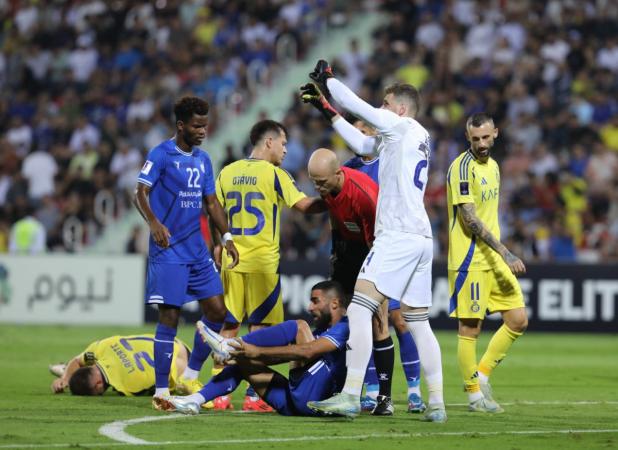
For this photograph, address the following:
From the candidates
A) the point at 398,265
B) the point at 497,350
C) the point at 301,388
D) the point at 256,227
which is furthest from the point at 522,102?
the point at 301,388

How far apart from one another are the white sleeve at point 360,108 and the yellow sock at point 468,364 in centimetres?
223

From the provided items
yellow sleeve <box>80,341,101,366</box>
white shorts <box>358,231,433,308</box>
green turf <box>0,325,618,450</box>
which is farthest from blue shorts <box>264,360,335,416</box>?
yellow sleeve <box>80,341,101,366</box>

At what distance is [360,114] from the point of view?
8.72 metres

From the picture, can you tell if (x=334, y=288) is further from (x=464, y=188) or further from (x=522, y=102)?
(x=522, y=102)

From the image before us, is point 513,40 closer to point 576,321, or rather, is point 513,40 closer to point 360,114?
point 576,321

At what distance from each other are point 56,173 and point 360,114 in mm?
17318

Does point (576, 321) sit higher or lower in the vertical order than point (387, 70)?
lower

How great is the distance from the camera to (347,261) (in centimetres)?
998

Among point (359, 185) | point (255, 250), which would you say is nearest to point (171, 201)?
point (255, 250)

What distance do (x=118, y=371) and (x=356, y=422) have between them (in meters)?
2.81

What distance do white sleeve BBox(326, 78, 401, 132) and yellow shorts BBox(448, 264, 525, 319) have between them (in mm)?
1923

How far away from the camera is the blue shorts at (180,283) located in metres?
10.0

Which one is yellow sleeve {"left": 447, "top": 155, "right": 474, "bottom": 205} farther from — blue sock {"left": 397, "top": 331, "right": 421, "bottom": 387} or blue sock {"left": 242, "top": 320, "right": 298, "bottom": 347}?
blue sock {"left": 242, "top": 320, "right": 298, "bottom": 347}

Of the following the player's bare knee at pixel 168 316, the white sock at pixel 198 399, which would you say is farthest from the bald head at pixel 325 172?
the white sock at pixel 198 399
